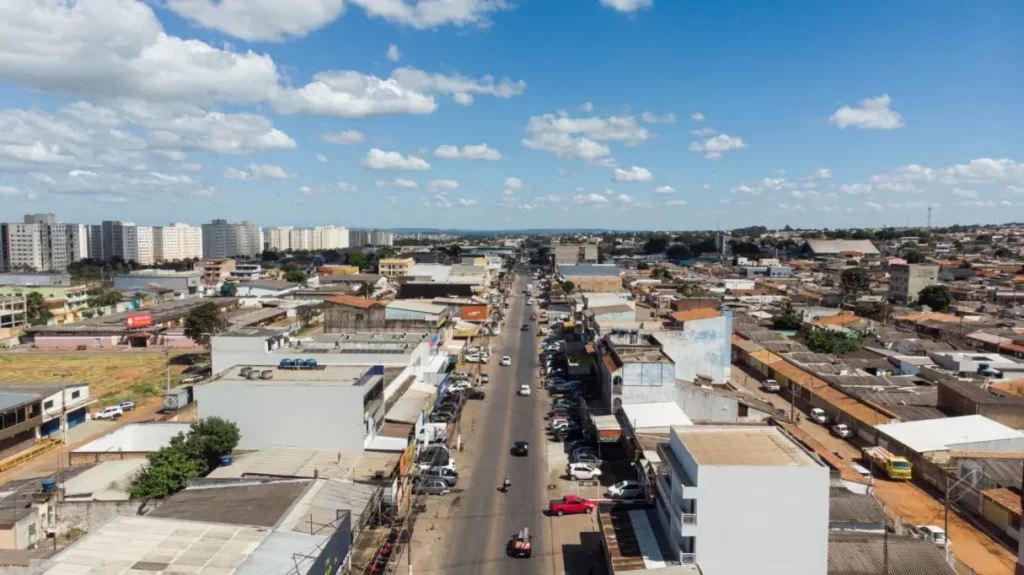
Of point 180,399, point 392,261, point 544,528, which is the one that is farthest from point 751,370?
point 392,261

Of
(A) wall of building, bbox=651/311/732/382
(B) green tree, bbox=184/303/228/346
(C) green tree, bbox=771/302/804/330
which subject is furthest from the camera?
(C) green tree, bbox=771/302/804/330

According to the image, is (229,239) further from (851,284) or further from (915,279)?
(915,279)

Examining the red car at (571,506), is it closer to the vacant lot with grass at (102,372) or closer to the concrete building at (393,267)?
the vacant lot with grass at (102,372)

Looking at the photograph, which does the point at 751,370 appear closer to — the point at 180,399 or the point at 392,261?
the point at 180,399

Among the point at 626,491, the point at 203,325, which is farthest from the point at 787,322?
the point at 203,325

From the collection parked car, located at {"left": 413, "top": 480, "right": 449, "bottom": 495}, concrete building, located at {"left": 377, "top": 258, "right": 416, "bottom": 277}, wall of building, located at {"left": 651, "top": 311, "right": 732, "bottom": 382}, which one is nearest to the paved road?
parked car, located at {"left": 413, "top": 480, "right": 449, "bottom": 495}

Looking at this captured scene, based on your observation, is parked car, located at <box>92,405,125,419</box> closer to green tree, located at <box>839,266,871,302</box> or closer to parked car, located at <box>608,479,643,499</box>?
parked car, located at <box>608,479,643,499</box>
